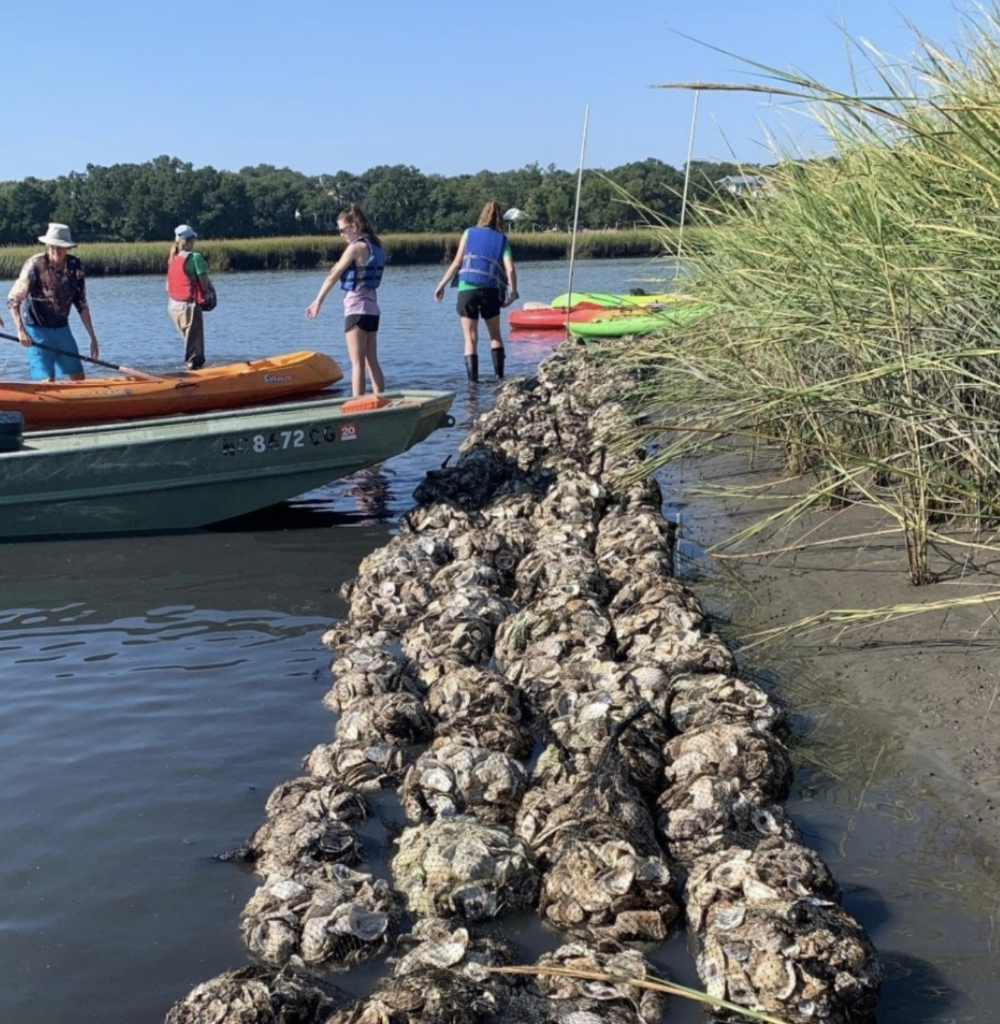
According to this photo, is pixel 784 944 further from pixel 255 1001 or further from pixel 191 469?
pixel 191 469

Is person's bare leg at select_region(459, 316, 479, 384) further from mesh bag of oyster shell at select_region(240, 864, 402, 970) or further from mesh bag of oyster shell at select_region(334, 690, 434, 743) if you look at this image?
mesh bag of oyster shell at select_region(240, 864, 402, 970)

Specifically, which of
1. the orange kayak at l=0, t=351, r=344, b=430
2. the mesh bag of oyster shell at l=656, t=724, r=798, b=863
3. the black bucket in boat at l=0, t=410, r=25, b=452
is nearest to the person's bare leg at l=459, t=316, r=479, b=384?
the orange kayak at l=0, t=351, r=344, b=430

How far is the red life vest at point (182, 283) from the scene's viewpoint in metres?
A: 14.7

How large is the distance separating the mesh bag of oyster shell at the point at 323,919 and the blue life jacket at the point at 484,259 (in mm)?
10926

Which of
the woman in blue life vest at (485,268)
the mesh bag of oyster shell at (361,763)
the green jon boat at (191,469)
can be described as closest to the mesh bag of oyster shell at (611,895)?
the mesh bag of oyster shell at (361,763)

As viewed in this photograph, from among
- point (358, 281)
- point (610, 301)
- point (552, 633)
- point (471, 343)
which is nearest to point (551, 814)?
point (552, 633)

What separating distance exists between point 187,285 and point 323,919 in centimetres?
1227

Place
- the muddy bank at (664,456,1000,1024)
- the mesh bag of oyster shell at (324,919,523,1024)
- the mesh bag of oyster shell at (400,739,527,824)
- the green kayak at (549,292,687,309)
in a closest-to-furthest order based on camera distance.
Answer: the mesh bag of oyster shell at (324,919,523,1024)
the muddy bank at (664,456,1000,1024)
the mesh bag of oyster shell at (400,739,527,824)
the green kayak at (549,292,687,309)

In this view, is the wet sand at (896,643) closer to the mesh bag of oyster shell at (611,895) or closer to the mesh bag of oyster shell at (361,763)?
the mesh bag of oyster shell at (611,895)

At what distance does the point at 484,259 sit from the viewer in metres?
14.1

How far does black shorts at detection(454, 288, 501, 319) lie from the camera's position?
1434 cm

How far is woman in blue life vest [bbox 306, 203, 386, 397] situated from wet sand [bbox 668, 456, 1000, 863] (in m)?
4.65

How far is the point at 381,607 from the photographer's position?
668 centimetres

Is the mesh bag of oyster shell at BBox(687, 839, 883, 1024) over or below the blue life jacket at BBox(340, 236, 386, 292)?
below
